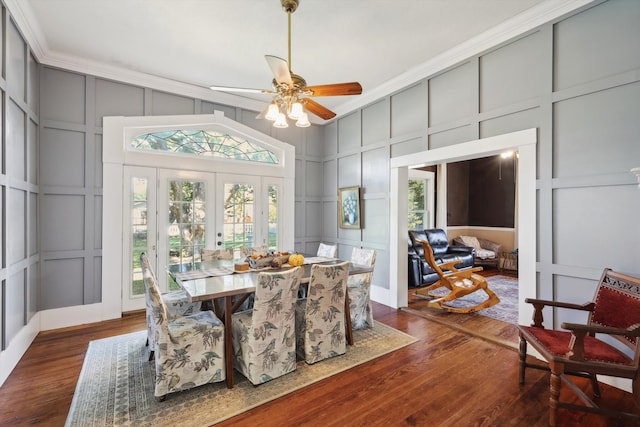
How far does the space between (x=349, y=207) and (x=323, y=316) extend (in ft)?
8.63

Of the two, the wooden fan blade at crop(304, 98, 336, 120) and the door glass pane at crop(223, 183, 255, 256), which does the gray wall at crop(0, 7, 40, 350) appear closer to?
the door glass pane at crop(223, 183, 255, 256)

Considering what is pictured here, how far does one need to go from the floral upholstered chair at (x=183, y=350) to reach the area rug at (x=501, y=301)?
334cm

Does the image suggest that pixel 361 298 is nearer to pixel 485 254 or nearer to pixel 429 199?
pixel 429 199

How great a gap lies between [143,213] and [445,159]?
4.00m

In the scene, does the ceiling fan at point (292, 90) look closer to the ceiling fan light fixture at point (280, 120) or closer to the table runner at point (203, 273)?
the ceiling fan light fixture at point (280, 120)

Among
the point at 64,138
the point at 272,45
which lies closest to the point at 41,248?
the point at 64,138

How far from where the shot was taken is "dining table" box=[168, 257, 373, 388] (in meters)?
2.26

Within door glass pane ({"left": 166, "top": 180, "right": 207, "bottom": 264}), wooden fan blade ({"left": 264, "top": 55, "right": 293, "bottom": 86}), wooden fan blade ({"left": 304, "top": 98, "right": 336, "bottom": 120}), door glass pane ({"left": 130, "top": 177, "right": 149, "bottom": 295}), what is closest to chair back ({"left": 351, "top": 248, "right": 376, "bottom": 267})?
wooden fan blade ({"left": 304, "top": 98, "right": 336, "bottom": 120})

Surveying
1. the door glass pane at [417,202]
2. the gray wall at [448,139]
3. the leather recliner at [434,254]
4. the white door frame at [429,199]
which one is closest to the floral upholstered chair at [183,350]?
the gray wall at [448,139]

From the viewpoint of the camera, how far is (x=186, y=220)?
4320 mm

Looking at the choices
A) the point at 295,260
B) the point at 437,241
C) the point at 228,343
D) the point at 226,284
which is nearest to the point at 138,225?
the point at 226,284

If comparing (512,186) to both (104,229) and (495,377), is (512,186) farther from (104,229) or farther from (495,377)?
(104,229)

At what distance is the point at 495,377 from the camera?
2438mm

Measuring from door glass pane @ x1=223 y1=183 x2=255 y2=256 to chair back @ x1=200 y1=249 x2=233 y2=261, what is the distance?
2.96ft
